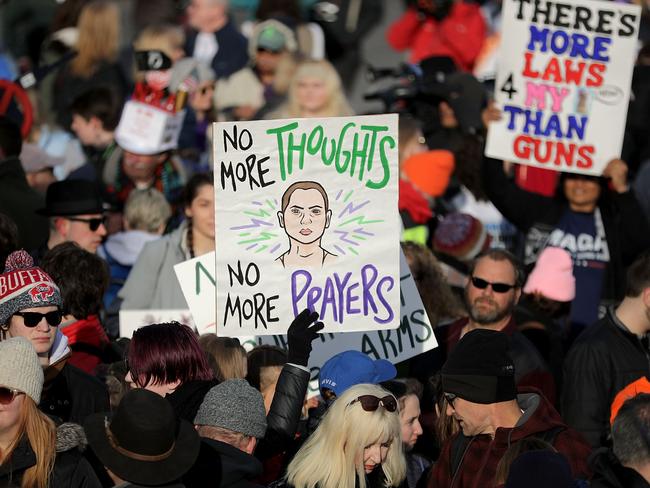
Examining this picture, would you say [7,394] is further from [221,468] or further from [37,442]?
[221,468]

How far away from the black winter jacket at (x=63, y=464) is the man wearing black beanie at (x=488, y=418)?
55.8 inches

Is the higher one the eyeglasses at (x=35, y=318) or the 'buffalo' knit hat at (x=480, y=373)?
the 'buffalo' knit hat at (x=480, y=373)

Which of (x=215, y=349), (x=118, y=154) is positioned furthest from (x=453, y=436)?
(x=118, y=154)

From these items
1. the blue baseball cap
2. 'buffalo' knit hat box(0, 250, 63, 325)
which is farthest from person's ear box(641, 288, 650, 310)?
'buffalo' knit hat box(0, 250, 63, 325)

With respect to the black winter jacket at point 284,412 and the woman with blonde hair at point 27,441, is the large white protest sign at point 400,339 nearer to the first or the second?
the black winter jacket at point 284,412

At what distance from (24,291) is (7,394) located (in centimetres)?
111

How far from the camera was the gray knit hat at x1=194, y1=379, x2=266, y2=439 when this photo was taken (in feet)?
19.5

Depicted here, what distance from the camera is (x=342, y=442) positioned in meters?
6.02

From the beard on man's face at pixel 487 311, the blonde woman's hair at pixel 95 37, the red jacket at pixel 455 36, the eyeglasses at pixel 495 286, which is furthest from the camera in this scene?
the red jacket at pixel 455 36

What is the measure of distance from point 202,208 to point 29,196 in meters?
1.02

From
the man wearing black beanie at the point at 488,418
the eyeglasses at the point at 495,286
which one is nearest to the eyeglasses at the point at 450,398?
the man wearing black beanie at the point at 488,418

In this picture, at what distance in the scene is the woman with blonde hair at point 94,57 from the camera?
13141mm

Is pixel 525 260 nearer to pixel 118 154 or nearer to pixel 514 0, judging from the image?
pixel 514 0

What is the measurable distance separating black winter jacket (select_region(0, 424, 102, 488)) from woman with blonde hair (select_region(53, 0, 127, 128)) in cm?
755
